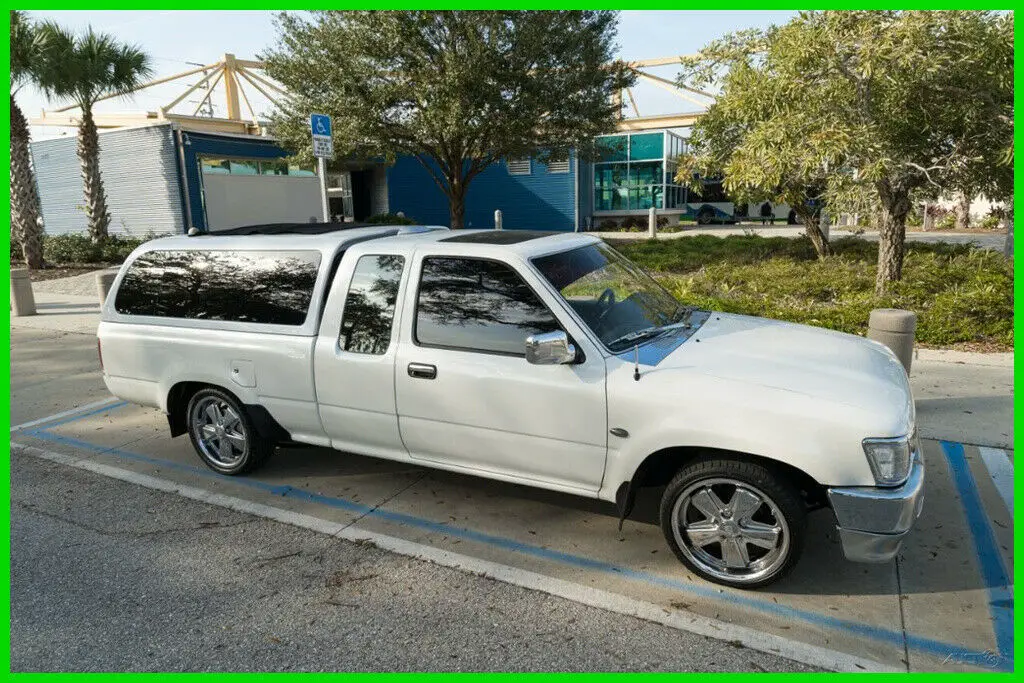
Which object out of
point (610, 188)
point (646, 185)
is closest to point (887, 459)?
point (646, 185)

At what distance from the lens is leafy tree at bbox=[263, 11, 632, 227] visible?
50.1ft

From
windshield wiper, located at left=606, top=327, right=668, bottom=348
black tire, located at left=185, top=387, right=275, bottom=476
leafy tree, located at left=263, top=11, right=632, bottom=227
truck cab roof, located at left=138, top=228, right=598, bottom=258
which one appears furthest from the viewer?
leafy tree, located at left=263, top=11, right=632, bottom=227

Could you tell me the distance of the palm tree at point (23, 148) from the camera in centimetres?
1778

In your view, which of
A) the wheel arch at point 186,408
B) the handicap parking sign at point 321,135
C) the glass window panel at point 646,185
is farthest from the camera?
the glass window panel at point 646,185

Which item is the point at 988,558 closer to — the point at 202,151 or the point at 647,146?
the point at 202,151

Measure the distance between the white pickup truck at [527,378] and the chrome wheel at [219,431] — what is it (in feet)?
0.06

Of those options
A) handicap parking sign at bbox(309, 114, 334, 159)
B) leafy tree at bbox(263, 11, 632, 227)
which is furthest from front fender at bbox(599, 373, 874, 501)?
A: leafy tree at bbox(263, 11, 632, 227)

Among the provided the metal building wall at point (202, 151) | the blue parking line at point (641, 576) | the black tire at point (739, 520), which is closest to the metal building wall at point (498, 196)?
the metal building wall at point (202, 151)

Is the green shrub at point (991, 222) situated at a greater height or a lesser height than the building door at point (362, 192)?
lesser

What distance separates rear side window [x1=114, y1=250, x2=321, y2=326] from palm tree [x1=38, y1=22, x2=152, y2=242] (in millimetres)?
17126

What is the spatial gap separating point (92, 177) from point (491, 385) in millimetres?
20325

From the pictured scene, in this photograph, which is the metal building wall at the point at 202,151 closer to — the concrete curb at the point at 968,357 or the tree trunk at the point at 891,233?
the tree trunk at the point at 891,233

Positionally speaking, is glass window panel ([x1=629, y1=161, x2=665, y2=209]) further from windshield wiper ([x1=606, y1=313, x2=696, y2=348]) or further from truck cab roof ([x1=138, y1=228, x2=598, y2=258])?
windshield wiper ([x1=606, y1=313, x2=696, y2=348])

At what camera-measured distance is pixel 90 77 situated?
19078mm
